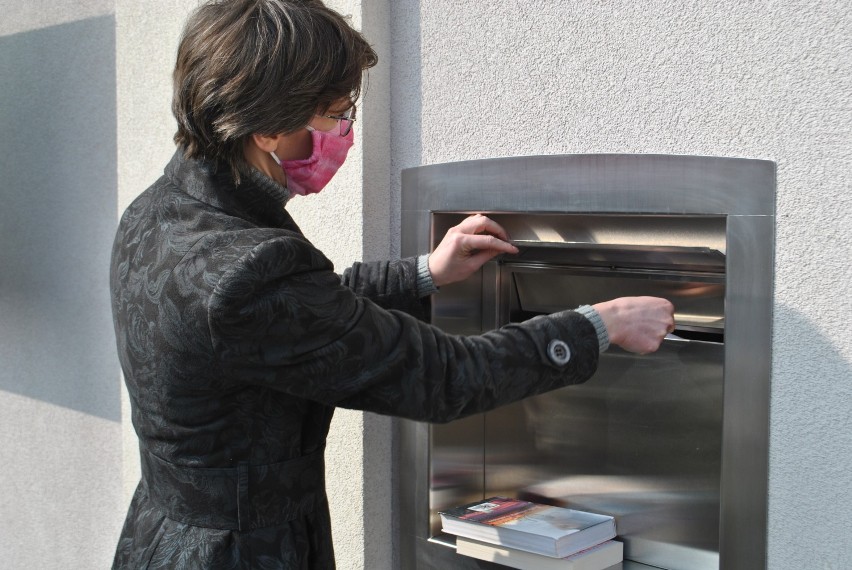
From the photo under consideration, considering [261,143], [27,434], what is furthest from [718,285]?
[27,434]

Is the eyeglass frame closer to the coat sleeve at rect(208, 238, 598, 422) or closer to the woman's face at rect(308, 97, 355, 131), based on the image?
the woman's face at rect(308, 97, 355, 131)

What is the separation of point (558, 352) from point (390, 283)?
22.7 inches

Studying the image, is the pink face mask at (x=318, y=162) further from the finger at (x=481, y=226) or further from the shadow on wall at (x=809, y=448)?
the shadow on wall at (x=809, y=448)

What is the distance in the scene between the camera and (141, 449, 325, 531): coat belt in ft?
5.27

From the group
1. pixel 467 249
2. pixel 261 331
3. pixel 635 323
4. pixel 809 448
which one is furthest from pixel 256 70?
pixel 809 448

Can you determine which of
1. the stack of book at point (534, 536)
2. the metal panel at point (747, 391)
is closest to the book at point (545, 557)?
the stack of book at point (534, 536)

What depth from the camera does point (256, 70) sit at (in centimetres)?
150

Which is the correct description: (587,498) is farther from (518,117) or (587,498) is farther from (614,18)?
(614,18)

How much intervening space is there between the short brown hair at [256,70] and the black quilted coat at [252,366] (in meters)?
0.10

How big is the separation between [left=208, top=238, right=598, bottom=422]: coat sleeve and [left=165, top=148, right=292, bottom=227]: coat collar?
0.21m

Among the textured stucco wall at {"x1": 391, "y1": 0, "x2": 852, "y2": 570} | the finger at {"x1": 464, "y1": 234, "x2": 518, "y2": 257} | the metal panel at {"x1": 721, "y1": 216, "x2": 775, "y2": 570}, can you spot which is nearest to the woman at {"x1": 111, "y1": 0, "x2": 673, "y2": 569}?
Answer: the metal panel at {"x1": 721, "y1": 216, "x2": 775, "y2": 570}

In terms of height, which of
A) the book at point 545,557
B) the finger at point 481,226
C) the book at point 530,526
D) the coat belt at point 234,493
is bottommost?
the book at point 545,557

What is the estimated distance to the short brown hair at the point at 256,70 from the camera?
4.94 feet

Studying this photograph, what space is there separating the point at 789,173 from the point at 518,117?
0.56 meters
